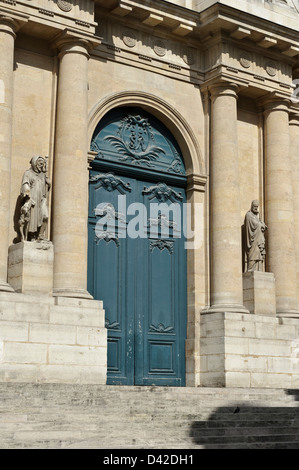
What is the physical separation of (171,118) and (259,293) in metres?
→ 4.55

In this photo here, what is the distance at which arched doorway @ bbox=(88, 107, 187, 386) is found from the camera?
1689cm

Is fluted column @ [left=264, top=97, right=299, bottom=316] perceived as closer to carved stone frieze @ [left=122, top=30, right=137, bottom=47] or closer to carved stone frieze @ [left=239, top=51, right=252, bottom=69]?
carved stone frieze @ [left=239, top=51, right=252, bottom=69]

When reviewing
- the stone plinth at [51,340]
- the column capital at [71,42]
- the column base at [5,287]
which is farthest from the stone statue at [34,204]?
the column capital at [71,42]

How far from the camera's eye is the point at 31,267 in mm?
14734

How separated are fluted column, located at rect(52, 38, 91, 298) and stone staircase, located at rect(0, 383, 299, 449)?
3028 mm

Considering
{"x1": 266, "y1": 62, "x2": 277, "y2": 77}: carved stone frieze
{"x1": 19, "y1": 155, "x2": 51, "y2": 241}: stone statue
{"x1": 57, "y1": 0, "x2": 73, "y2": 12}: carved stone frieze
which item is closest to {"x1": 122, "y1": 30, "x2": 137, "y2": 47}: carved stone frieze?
{"x1": 57, "y1": 0, "x2": 73, "y2": 12}: carved stone frieze

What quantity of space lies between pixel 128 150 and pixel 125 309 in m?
3.62

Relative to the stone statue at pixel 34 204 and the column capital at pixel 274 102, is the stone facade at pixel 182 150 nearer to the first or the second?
the column capital at pixel 274 102

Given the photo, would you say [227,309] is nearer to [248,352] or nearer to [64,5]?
[248,352]

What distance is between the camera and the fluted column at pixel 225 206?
694 inches

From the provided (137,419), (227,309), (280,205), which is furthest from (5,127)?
(280,205)

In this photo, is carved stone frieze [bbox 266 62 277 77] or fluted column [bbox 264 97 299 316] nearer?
fluted column [bbox 264 97 299 316]

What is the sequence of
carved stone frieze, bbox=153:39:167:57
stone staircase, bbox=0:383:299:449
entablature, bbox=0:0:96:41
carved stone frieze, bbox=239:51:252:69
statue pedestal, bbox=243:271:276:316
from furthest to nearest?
carved stone frieze, bbox=239:51:252:69, carved stone frieze, bbox=153:39:167:57, statue pedestal, bbox=243:271:276:316, entablature, bbox=0:0:96:41, stone staircase, bbox=0:383:299:449

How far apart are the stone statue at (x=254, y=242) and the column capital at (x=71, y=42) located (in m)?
5.44
